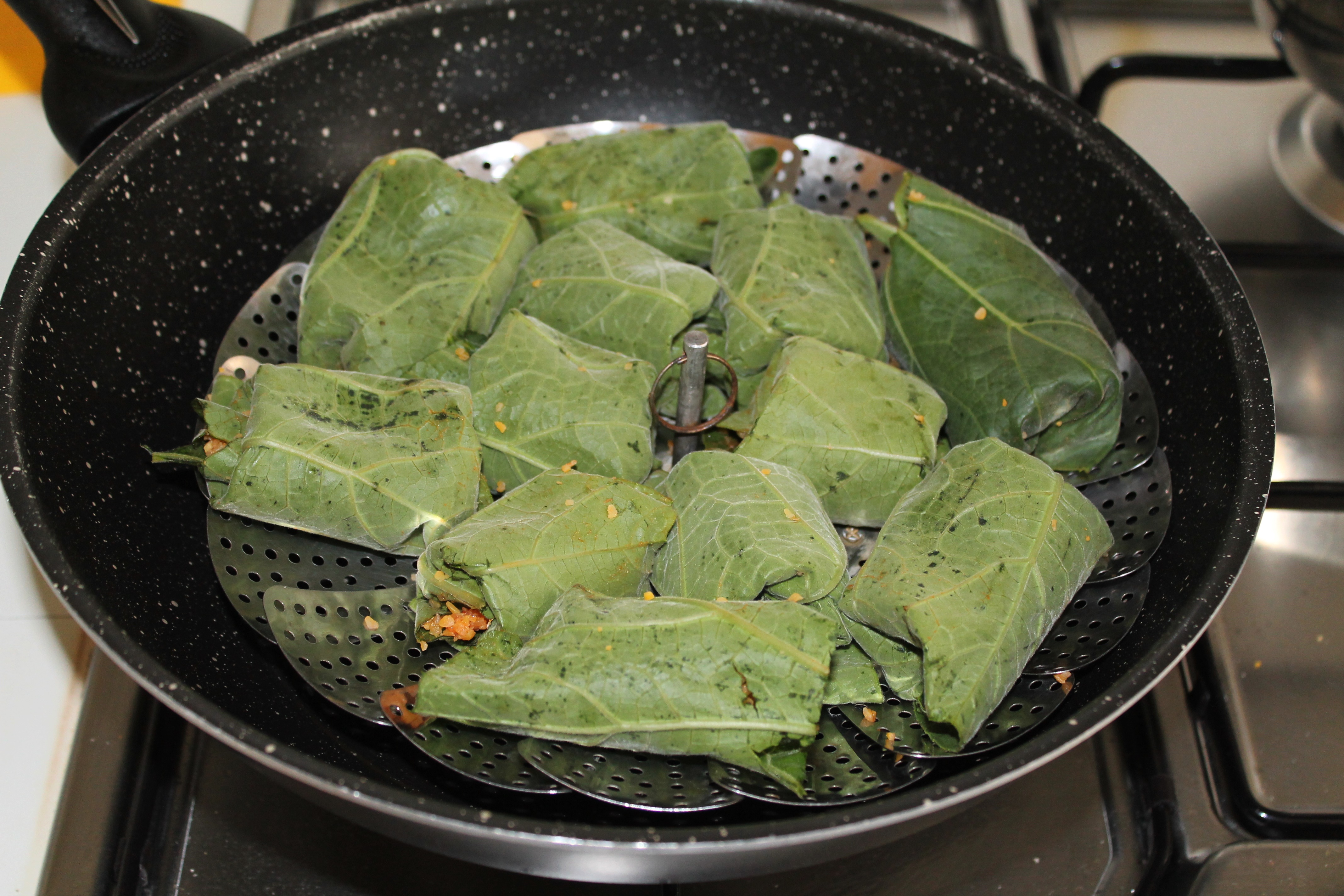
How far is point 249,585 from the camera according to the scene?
50.8 inches

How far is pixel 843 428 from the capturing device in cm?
134

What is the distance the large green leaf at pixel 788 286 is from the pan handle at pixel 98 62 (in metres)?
0.90

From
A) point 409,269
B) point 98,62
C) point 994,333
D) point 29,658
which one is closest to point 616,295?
point 409,269

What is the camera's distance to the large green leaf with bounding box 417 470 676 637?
3.96 ft

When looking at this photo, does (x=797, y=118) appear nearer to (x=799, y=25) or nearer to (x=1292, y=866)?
(x=799, y=25)

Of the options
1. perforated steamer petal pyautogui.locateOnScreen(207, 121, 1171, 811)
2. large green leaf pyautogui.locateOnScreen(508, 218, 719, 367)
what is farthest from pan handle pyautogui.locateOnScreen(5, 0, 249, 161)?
large green leaf pyautogui.locateOnScreen(508, 218, 719, 367)

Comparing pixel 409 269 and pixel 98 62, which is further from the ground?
pixel 98 62

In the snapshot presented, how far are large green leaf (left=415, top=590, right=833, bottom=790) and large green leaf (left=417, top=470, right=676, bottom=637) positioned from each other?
0.08 metres

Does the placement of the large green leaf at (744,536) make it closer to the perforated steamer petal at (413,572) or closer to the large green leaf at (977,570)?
the large green leaf at (977,570)

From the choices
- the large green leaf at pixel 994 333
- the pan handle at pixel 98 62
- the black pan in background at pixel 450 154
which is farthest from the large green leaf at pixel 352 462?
the large green leaf at pixel 994 333

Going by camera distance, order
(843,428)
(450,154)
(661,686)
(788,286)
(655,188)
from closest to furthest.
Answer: (661,686)
(843,428)
(788,286)
(655,188)
(450,154)

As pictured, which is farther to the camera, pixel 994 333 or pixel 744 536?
pixel 994 333

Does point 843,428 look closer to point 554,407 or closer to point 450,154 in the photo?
point 554,407

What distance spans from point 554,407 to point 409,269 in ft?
1.11
